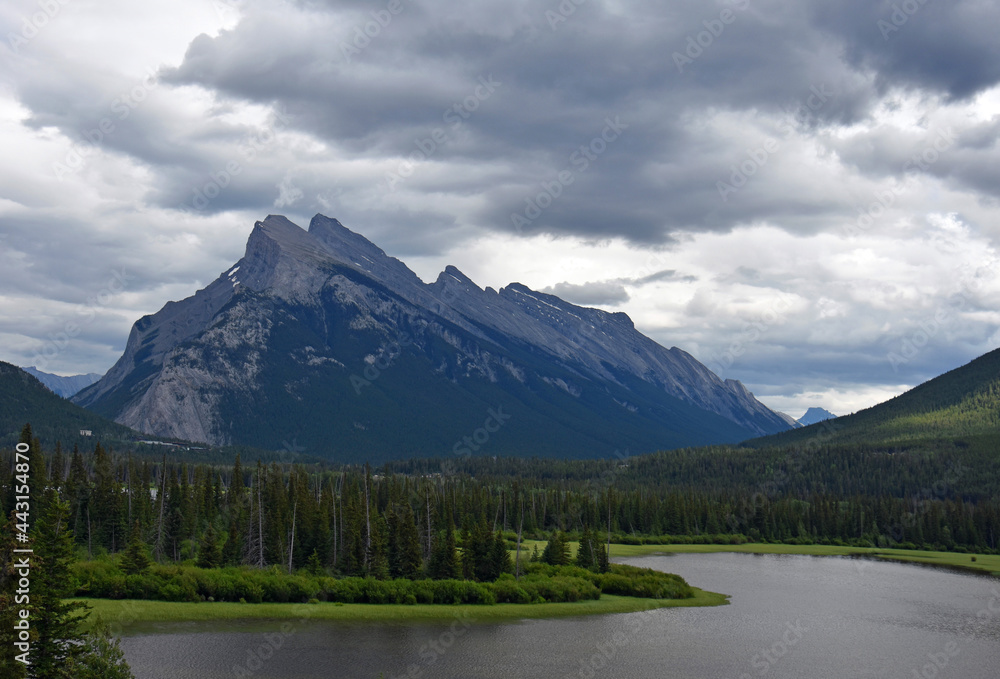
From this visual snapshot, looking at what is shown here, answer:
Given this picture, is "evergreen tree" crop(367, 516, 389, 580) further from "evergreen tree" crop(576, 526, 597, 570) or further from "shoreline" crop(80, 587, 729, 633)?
"evergreen tree" crop(576, 526, 597, 570)

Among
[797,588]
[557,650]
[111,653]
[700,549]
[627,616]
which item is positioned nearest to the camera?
[111,653]

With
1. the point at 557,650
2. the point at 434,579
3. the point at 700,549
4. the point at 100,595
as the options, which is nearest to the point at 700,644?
the point at 557,650

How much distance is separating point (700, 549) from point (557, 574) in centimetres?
8554

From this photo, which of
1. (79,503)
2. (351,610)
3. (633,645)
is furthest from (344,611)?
(79,503)

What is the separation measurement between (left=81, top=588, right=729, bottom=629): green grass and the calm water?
3166 millimetres

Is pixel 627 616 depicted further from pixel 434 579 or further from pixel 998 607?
pixel 998 607

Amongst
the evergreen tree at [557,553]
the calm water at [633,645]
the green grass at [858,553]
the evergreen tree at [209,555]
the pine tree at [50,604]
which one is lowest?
the green grass at [858,553]

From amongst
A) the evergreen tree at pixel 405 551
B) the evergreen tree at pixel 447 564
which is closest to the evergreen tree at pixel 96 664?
the evergreen tree at pixel 405 551

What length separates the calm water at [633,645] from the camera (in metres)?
73.8

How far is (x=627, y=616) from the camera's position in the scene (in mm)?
103312

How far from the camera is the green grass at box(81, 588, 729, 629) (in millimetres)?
89875

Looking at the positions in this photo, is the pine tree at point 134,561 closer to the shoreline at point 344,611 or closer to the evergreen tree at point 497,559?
the shoreline at point 344,611

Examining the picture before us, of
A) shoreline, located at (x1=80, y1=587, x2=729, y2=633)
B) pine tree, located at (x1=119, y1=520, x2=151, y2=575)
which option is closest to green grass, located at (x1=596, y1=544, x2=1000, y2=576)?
shoreline, located at (x1=80, y1=587, x2=729, y2=633)

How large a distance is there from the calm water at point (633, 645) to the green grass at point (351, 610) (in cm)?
317
